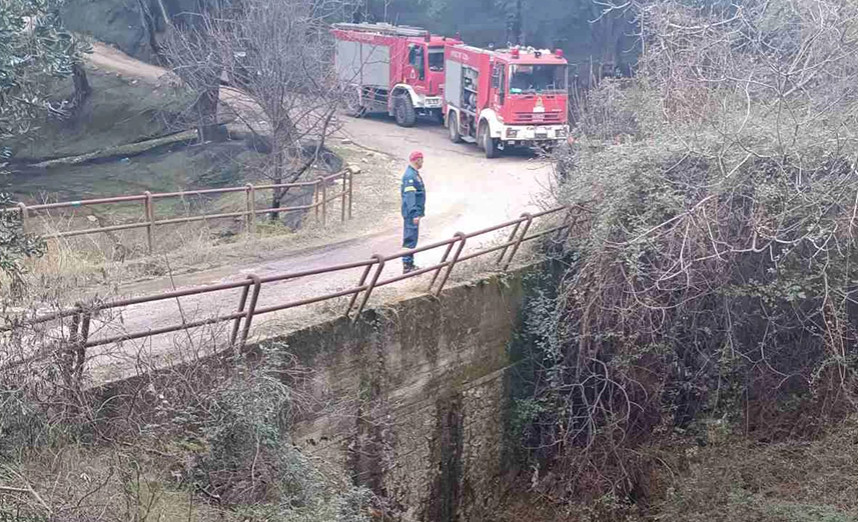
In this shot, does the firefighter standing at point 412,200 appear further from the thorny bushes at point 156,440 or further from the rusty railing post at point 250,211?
the rusty railing post at point 250,211

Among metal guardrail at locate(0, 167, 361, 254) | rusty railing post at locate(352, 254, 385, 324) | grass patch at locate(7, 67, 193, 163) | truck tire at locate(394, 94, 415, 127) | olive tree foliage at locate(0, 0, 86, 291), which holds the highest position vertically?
olive tree foliage at locate(0, 0, 86, 291)

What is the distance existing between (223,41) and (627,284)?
10.3 metres

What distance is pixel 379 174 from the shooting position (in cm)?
2003

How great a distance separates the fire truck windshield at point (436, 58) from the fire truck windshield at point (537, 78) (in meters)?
4.72

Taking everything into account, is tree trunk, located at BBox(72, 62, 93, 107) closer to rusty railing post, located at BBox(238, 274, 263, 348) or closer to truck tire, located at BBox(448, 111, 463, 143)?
truck tire, located at BBox(448, 111, 463, 143)

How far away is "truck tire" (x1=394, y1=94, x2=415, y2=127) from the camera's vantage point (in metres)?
26.0

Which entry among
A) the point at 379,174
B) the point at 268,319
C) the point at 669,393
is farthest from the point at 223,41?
the point at 669,393

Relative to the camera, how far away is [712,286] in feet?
35.0

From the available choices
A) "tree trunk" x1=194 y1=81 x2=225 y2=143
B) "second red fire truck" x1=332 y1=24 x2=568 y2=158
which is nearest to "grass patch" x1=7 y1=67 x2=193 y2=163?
"tree trunk" x1=194 y1=81 x2=225 y2=143

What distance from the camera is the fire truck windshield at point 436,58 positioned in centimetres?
2510

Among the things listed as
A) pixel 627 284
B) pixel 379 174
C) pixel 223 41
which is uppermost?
pixel 223 41

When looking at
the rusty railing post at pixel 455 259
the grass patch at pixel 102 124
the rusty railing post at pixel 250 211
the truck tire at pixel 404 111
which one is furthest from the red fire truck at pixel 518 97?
the rusty railing post at pixel 455 259

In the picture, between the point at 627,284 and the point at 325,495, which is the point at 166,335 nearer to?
the point at 325,495

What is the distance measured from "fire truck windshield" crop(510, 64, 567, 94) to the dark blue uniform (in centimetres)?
1073
